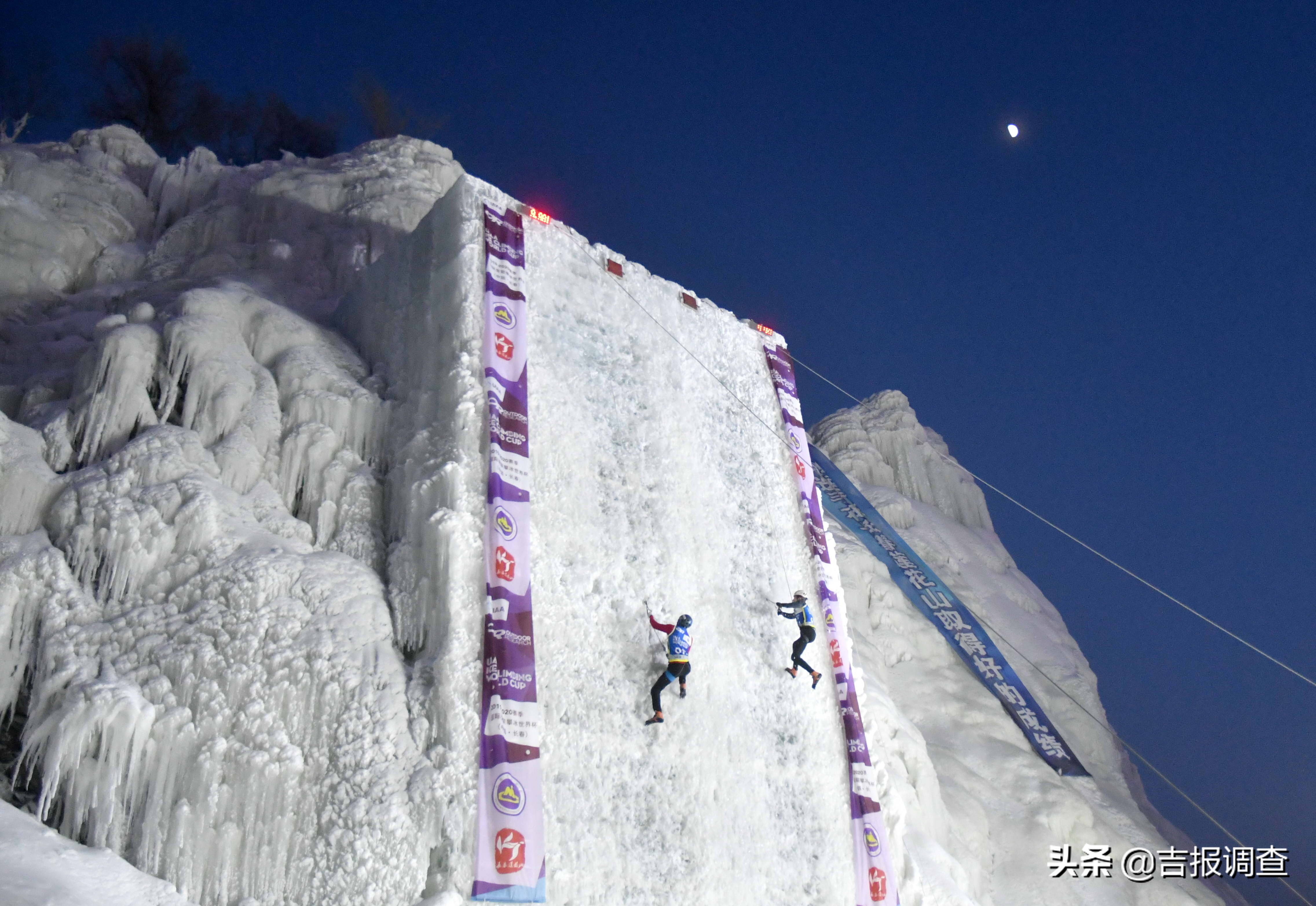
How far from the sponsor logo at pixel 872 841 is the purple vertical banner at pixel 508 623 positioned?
12.3 ft

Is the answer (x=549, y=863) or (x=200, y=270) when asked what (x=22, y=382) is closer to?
(x=200, y=270)

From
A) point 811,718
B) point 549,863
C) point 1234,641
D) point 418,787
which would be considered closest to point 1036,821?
point 811,718

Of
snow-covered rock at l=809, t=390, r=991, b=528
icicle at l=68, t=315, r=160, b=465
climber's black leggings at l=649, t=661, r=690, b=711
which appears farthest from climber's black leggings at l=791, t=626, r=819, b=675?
snow-covered rock at l=809, t=390, r=991, b=528

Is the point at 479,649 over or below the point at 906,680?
below

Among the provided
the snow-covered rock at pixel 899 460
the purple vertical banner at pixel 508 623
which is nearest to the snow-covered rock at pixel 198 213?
the purple vertical banner at pixel 508 623

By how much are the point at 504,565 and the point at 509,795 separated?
1791 mm

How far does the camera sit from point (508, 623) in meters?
7.22

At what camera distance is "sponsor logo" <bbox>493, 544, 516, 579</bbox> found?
7.40m

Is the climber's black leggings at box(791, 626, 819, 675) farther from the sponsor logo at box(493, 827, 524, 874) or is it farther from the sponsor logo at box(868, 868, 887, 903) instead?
the sponsor logo at box(493, 827, 524, 874)

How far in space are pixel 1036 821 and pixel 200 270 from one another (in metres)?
13.4

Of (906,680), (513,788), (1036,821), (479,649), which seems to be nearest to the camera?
(513,788)

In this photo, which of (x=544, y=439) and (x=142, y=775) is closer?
(x=142, y=775)

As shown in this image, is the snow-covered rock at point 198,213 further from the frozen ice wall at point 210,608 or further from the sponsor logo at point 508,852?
the sponsor logo at point 508,852

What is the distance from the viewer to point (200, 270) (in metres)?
12.5
